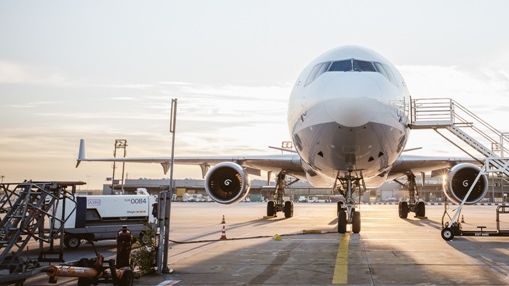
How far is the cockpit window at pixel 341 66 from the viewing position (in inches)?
507

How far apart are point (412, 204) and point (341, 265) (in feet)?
59.5

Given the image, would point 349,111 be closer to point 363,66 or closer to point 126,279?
point 363,66

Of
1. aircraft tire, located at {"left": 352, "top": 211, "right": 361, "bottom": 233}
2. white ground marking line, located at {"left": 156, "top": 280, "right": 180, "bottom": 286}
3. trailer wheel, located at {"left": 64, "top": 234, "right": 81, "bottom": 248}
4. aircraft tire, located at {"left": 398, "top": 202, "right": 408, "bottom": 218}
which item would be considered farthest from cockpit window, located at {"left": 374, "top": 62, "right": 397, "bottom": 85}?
aircraft tire, located at {"left": 398, "top": 202, "right": 408, "bottom": 218}

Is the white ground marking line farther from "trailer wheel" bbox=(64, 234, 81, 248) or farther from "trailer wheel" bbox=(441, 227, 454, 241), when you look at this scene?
"trailer wheel" bbox=(441, 227, 454, 241)

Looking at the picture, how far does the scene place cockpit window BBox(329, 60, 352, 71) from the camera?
1288cm

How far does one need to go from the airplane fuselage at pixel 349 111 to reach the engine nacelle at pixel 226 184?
5674mm

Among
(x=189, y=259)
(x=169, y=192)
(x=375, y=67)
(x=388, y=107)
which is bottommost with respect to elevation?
(x=189, y=259)

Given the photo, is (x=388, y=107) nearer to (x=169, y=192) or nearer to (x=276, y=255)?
(x=276, y=255)

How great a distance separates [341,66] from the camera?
42.7 ft

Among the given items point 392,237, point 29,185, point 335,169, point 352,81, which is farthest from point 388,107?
point 29,185

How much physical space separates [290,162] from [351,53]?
29.2 ft

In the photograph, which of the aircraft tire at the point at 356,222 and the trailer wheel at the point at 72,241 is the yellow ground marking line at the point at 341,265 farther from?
the trailer wheel at the point at 72,241

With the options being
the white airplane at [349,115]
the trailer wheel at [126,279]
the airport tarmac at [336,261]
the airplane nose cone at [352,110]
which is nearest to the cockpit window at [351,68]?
the white airplane at [349,115]

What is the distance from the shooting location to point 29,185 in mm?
7922
